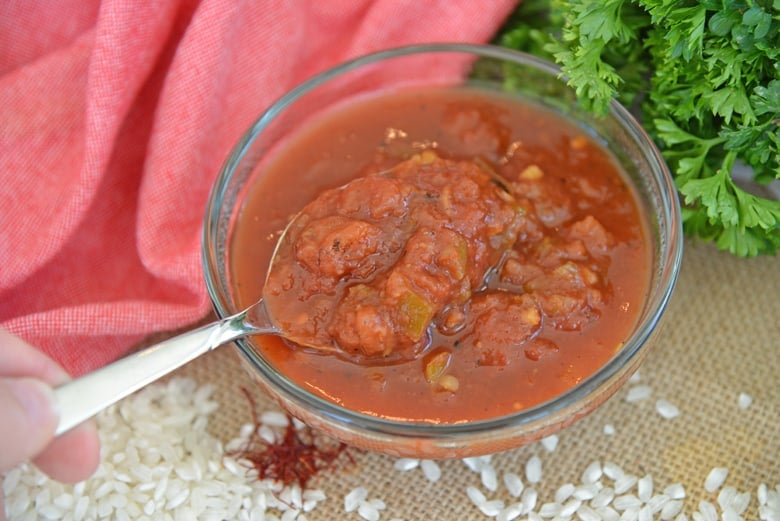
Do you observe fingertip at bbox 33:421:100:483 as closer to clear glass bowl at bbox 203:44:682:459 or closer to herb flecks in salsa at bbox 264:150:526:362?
clear glass bowl at bbox 203:44:682:459

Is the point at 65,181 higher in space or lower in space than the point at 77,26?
lower

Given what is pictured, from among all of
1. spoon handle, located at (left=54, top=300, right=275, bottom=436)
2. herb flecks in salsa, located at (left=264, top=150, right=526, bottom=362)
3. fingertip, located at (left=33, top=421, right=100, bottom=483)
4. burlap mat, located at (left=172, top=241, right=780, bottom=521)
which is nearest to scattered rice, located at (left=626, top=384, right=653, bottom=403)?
burlap mat, located at (left=172, top=241, right=780, bottom=521)

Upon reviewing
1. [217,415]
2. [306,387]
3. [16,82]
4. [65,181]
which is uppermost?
[16,82]

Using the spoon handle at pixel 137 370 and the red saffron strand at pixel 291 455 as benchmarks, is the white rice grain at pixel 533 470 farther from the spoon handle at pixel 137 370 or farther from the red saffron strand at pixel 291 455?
the spoon handle at pixel 137 370

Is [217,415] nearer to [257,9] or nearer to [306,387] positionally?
[306,387]

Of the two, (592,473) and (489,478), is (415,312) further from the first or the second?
(592,473)

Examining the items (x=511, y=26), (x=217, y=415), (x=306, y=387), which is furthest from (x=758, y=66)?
(x=217, y=415)

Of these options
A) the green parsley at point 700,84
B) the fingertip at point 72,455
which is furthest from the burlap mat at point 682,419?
the fingertip at point 72,455
